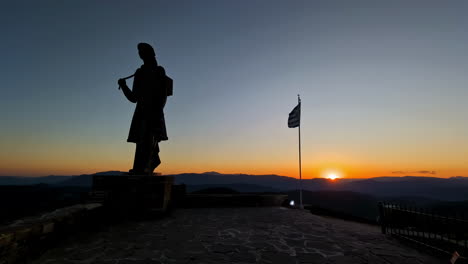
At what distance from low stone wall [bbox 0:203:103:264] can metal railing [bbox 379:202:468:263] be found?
7.05 meters

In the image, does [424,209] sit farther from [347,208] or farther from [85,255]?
[347,208]

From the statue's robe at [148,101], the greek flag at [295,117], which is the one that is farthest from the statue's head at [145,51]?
the greek flag at [295,117]

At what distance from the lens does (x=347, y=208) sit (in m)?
95.4

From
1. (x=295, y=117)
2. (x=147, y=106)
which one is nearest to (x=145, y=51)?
(x=147, y=106)

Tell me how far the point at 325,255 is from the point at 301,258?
0.50m

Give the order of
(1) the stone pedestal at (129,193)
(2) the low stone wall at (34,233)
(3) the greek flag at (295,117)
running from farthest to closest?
(3) the greek flag at (295,117), (1) the stone pedestal at (129,193), (2) the low stone wall at (34,233)

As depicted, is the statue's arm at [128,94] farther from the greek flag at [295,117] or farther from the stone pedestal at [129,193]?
the greek flag at [295,117]

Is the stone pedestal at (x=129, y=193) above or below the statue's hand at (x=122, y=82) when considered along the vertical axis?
below

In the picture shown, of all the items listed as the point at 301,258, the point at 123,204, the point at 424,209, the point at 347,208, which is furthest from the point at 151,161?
the point at 347,208

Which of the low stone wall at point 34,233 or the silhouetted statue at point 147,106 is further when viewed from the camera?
the silhouetted statue at point 147,106

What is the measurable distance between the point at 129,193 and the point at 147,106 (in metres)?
2.88

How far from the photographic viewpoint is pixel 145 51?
7.59 metres

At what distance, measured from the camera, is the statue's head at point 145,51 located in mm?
7531

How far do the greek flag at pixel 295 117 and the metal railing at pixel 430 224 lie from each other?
6.51 m
